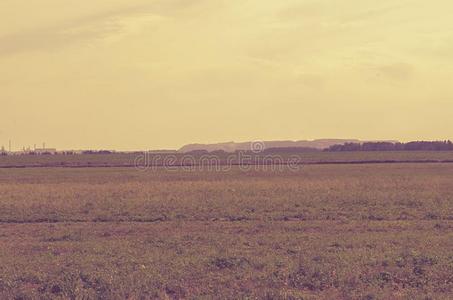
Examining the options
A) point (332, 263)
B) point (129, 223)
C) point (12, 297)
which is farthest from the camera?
point (129, 223)

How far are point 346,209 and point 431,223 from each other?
4.77m

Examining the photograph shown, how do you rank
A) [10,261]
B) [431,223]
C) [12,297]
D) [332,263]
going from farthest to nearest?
[431,223], [10,261], [332,263], [12,297]

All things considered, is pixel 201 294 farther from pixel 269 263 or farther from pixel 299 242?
pixel 299 242

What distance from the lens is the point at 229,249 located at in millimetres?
14742

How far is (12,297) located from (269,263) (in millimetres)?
5737

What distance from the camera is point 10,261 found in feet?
45.4

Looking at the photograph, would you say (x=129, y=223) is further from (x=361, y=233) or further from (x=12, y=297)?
(x=12, y=297)

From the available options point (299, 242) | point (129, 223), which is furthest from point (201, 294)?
point (129, 223)

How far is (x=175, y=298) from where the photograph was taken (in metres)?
10.8

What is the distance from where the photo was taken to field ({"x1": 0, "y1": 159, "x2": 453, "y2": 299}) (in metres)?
11.1

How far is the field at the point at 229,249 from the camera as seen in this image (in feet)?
36.6

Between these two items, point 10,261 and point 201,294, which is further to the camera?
point 10,261

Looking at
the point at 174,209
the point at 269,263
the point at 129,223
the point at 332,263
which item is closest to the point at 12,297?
the point at 269,263

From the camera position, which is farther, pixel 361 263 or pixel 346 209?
pixel 346 209
